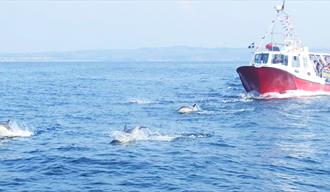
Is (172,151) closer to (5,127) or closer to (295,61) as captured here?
(5,127)

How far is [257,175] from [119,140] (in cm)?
952

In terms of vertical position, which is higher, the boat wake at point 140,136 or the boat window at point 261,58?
the boat window at point 261,58

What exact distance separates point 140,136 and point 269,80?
25841 millimetres

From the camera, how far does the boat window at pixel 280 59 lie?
57.0 meters

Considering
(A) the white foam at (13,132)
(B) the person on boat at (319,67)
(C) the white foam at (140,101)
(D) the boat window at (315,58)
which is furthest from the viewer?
(D) the boat window at (315,58)

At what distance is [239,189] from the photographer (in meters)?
21.6

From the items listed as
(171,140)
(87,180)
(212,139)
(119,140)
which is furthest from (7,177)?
(212,139)

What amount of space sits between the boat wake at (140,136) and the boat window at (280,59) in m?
25.5

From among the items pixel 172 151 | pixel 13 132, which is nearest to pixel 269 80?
pixel 172 151

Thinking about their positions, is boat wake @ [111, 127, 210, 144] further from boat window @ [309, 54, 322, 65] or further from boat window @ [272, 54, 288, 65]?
boat window @ [309, 54, 322, 65]

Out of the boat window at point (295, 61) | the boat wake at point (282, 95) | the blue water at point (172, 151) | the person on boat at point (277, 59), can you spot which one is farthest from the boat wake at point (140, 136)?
the boat window at point (295, 61)

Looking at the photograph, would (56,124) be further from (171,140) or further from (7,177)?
(7,177)

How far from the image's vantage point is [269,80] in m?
55.1

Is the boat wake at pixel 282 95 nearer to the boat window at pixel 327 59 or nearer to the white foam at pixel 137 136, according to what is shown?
the boat window at pixel 327 59
